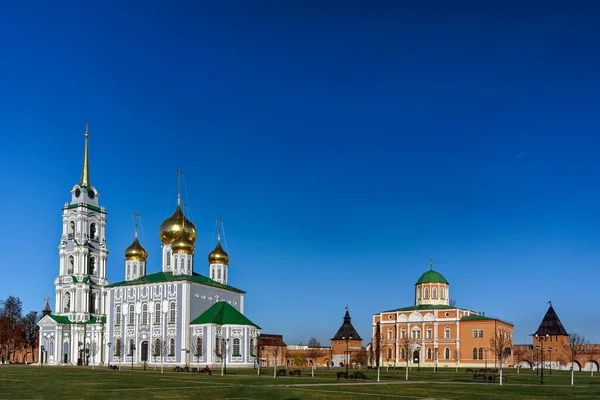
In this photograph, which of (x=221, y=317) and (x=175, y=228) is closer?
(x=221, y=317)

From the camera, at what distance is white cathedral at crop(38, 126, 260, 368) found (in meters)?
71.4

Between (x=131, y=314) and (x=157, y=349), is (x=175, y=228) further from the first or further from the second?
(x=157, y=349)

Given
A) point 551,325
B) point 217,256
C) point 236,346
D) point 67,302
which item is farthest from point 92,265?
point 551,325

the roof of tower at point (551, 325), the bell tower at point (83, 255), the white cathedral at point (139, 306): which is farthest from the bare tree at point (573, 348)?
the bell tower at point (83, 255)

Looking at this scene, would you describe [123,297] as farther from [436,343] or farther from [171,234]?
[436,343]

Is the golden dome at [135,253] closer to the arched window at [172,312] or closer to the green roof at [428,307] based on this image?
the arched window at [172,312]

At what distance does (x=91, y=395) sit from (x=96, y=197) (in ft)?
210

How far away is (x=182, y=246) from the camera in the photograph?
78.5 metres

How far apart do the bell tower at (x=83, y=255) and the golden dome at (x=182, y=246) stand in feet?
44.0

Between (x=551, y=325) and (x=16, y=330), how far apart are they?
78319 mm

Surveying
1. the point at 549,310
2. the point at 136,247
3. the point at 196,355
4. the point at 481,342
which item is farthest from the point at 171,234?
the point at 549,310

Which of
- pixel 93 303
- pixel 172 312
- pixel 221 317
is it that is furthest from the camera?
pixel 93 303

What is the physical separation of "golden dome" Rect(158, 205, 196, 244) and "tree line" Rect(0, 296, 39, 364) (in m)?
32.2

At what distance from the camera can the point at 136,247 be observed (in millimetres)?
85062
